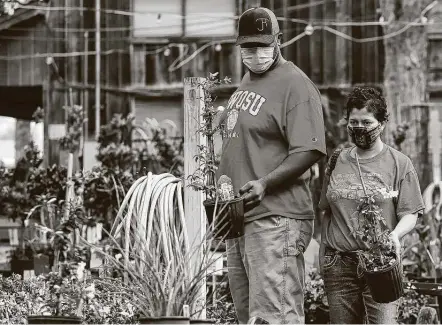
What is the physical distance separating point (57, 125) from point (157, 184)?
15.6 metres

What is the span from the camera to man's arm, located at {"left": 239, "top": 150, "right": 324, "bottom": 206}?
593cm

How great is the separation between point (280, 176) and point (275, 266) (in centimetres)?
43

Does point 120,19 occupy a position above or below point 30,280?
above

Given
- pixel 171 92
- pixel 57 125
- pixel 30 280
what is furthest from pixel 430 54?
pixel 30 280

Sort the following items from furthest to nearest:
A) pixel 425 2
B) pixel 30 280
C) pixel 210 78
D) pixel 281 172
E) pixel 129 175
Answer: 1. pixel 425 2
2. pixel 129 175
3. pixel 30 280
4. pixel 210 78
5. pixel 281 172

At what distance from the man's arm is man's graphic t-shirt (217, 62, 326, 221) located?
0.03 metres

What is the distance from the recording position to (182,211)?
6551mm

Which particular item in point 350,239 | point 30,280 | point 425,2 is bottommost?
point 30,280

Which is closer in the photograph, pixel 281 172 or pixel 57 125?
pixel 281 172

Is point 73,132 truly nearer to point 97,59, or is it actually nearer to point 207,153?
point 207,153

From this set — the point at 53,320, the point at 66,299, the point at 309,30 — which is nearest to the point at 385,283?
the point at 66,299

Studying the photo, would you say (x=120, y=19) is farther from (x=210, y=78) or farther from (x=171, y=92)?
(x=210, y=78)

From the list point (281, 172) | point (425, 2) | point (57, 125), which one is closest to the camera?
point (281, 172)

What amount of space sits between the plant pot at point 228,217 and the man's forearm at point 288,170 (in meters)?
0.17
